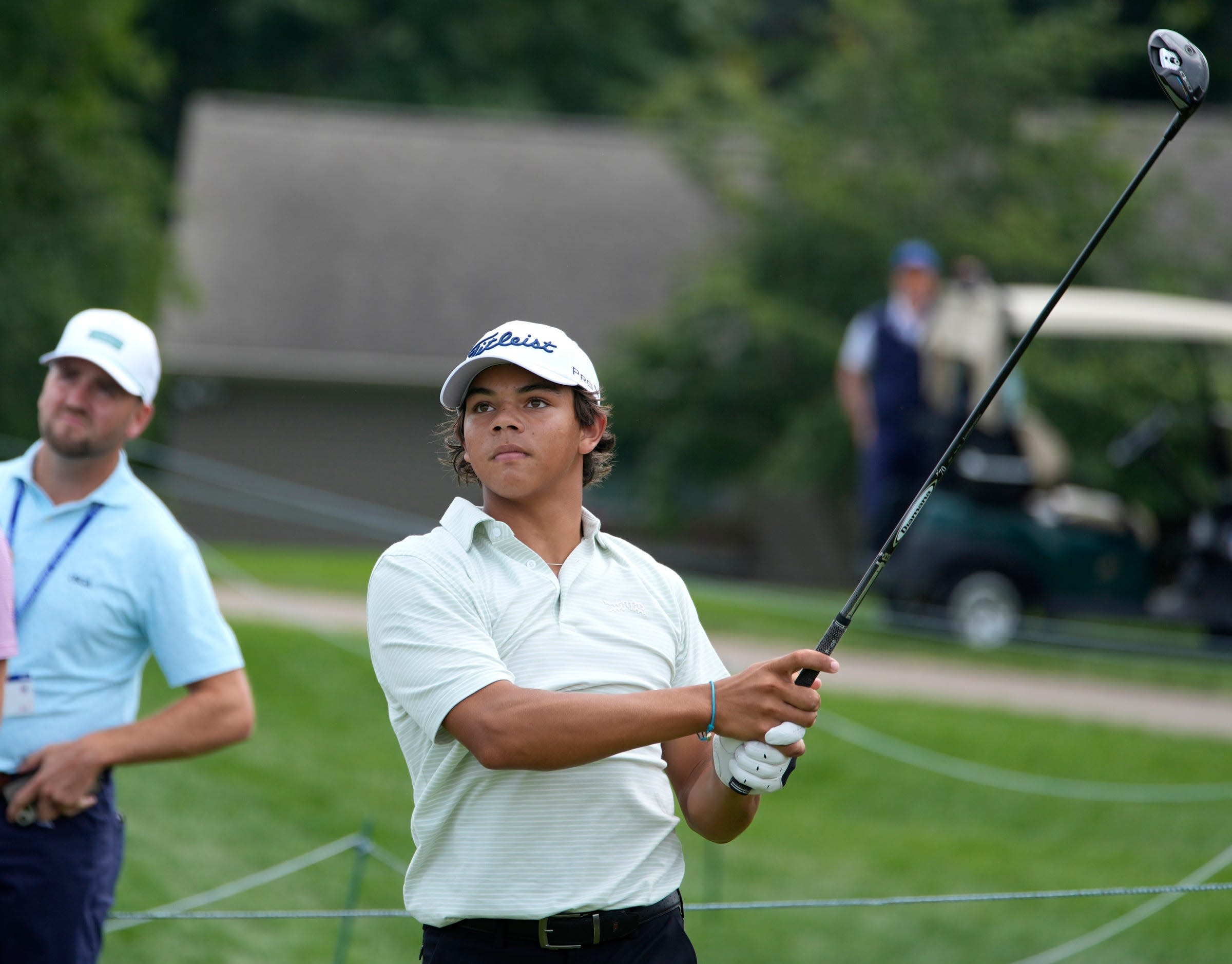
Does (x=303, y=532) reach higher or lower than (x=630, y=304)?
lower

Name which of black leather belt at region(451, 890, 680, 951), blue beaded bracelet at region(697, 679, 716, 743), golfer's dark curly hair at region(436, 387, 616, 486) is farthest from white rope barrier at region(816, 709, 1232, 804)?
blue beaded bracelet at region(697, 679, 716, 743)

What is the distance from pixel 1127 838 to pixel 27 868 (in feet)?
17.7

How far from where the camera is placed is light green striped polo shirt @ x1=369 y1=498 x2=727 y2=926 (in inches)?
101

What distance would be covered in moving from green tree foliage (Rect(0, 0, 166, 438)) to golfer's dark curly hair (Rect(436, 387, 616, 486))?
14.2 metres

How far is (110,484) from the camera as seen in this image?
361cm

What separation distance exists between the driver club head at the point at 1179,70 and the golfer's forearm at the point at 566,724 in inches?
50.4

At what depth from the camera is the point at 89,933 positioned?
3400 millimetres

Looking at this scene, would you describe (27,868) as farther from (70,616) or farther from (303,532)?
(303,532)

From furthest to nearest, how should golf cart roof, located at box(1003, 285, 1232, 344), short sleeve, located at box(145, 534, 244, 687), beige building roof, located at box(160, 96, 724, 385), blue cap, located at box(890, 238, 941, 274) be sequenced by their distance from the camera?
beige building roof, located at box(160, 96, 724, 385), golf cart roof, located at box(1003, 285, 1232, 344), blue cap, located at box(890, 238, 941, 274), short sleeve, located at box(145, 534, 244, 687)

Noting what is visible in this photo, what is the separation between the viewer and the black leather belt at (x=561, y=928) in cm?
259

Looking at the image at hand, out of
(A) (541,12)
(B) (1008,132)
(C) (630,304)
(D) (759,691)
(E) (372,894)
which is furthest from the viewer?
(A) (541,12)

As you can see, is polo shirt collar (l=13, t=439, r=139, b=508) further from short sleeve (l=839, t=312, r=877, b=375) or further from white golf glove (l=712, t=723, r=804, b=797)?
short sleeve (l=839, t=312, r=877, b=375)

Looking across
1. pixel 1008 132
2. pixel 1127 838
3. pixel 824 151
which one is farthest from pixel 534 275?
pixel 1127 838

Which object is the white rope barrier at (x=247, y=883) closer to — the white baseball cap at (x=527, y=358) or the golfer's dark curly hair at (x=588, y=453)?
the golfer's dark curly hair at (x=588, y=453)
